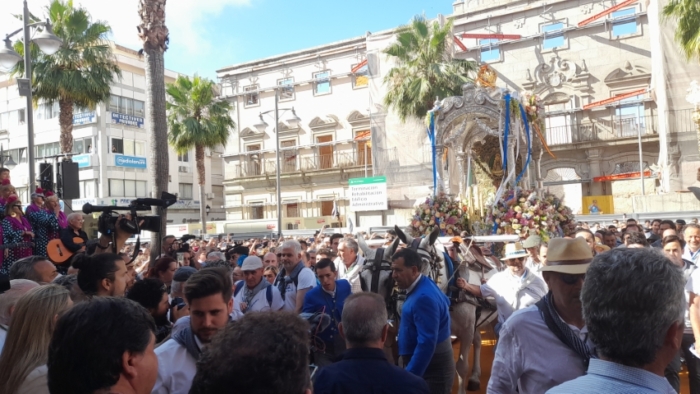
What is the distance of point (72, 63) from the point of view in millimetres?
20922

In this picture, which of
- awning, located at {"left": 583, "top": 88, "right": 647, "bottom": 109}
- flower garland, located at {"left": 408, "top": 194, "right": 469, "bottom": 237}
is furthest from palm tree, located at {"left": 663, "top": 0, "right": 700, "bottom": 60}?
awning, located at {"left": 583, "top": 88, "right": 647, "bottom": 109}

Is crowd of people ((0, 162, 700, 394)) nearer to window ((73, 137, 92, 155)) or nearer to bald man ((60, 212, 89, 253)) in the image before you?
bald man ((60, 212, 89, 253))

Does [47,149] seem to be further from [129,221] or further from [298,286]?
[298,286]

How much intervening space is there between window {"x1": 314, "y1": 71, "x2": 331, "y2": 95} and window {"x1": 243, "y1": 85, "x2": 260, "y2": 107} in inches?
177

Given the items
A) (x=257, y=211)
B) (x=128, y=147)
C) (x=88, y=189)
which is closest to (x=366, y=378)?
(x=257, y=211)

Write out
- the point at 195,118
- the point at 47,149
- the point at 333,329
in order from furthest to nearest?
the point at 47,149
the point at 195,118
the point at 333,329

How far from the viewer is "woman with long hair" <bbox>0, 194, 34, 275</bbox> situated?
23.5 feet

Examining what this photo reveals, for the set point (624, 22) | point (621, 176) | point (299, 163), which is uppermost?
point (624, 22)

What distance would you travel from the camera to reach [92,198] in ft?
129

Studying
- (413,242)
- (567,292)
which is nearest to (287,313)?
(567,292)

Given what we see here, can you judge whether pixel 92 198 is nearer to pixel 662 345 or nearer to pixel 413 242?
pixel 413 242

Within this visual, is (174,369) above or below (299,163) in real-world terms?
below

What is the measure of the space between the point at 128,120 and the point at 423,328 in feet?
131

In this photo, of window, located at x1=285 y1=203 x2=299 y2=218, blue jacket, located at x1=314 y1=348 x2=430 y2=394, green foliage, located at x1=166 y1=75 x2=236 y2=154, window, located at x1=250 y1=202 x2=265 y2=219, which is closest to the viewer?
blue jacket, located at x1=314 y1=348 x2=430 y2=394
